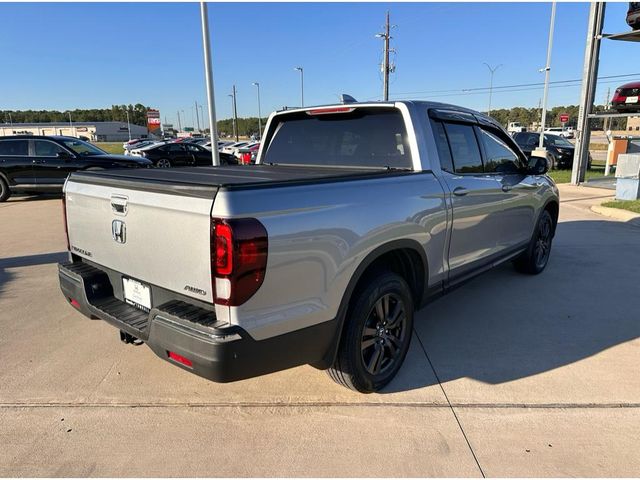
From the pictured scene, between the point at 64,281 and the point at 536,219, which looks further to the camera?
the point at 536,219

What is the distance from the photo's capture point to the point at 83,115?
496 feet

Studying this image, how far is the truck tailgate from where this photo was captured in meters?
2.16

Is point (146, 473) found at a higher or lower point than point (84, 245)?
lower

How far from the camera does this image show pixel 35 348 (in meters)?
3.61

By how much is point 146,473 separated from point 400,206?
2087mm

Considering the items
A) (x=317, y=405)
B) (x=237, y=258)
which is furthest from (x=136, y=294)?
(x=317, y=405)

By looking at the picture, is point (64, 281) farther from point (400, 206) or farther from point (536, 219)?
point (536, 219)

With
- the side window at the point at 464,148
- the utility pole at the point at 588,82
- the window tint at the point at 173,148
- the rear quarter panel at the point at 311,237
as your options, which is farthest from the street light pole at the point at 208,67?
the utility pole at the point at 588,82

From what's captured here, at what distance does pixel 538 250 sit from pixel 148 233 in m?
4.66

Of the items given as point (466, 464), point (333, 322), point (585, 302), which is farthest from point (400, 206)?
point (585, 302)

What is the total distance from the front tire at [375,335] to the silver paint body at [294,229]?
0.27m

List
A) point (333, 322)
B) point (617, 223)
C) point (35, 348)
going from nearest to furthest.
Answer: point (333, 322)
point (35, 348)
point (617, 223)

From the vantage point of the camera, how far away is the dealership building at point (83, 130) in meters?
98.9

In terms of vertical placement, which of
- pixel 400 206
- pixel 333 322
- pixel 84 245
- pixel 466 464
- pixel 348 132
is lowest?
pixel 466 464
